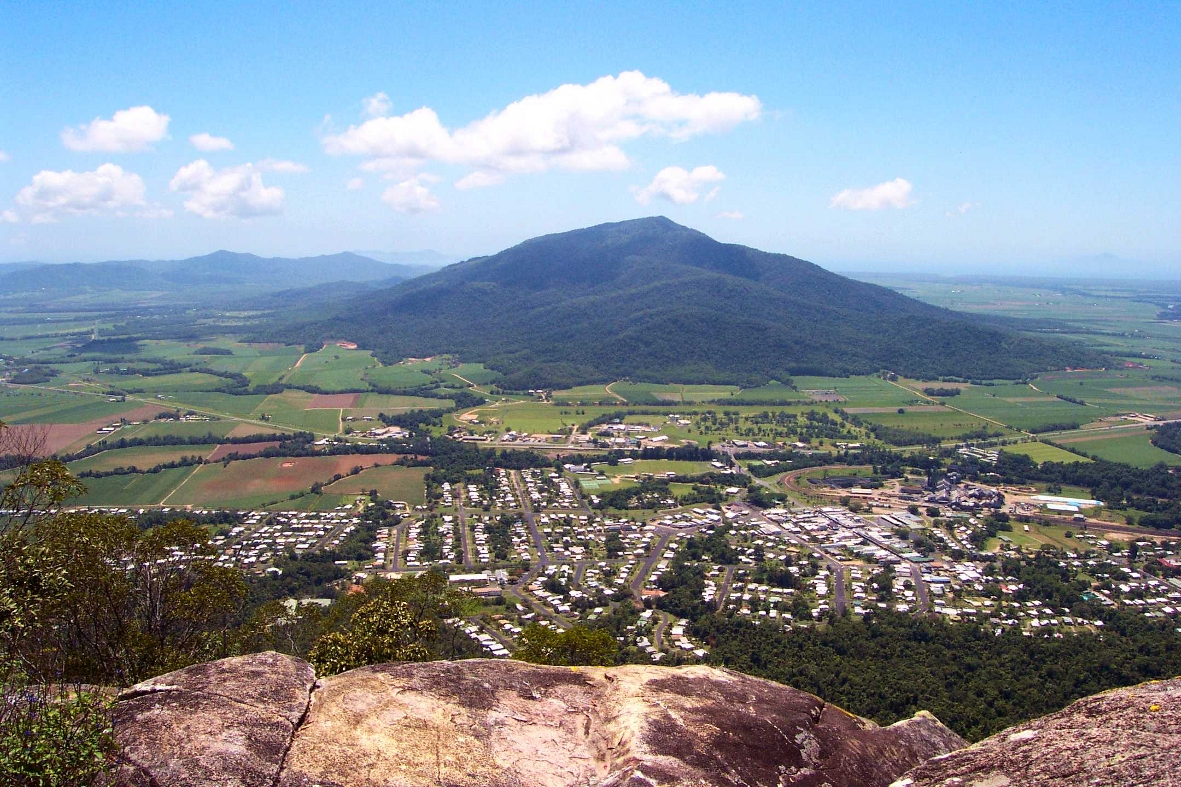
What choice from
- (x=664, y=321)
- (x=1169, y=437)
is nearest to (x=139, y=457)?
(x=664, y=321)

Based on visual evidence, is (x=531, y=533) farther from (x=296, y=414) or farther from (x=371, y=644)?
(x=296, y=414)

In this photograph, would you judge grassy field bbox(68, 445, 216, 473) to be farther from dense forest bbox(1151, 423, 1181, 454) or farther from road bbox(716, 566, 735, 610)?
dense forest bbox(1151, 423, 1181, 454)

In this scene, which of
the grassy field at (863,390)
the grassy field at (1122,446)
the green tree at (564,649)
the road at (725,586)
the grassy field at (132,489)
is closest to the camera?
the green tree at (564,649)

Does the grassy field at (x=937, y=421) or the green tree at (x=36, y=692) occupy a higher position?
the green tree at (x=36, y=692)

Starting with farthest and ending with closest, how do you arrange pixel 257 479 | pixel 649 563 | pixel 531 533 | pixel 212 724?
1. pixel 257 479
2. pixel 531 533
3. pixel 649 563
4. pixel 212 724

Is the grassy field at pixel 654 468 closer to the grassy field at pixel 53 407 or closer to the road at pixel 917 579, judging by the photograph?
the road at pixel 917 579

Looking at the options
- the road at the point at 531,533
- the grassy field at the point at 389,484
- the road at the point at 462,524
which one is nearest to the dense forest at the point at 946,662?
the road at the point at 531,533

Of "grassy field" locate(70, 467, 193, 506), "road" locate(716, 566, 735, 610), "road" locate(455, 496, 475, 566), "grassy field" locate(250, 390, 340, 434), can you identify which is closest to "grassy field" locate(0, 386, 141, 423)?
"grassy field" locate(250, 390, 340, 434)
